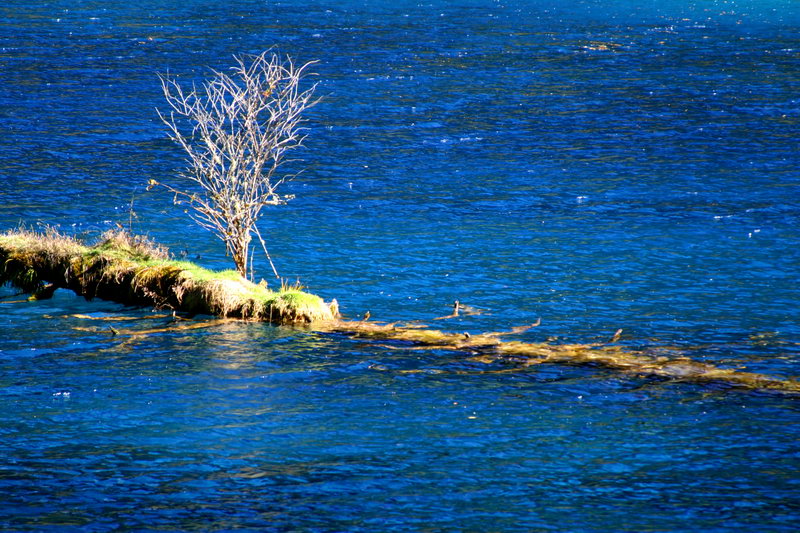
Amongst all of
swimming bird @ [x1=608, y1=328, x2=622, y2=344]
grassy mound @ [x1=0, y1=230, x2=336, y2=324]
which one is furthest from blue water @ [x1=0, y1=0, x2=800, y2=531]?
grassy mound @ [x1=0, y1=230, x2=336, y2=324]

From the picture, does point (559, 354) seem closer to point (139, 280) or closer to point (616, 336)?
point (616, 336)

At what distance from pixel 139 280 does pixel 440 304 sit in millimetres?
5660

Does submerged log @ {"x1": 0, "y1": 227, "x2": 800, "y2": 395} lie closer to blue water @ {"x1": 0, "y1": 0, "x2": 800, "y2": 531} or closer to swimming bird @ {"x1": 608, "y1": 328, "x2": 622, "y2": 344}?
swimming bird @ {"x1": 608, "y1": 328, "x2": 622, "y2": 344}

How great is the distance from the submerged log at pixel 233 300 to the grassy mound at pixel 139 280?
18mm

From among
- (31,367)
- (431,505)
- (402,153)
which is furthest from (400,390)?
(402,153)

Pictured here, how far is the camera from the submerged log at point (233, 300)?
17.7 meters

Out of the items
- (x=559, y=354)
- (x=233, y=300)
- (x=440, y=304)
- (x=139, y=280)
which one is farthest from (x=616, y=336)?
(x=139, y=280)

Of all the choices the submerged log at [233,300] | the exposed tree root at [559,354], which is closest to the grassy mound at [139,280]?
the submerged log at [233,300]

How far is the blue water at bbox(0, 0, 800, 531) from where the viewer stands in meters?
13.5

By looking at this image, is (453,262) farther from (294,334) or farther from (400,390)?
(400,390)

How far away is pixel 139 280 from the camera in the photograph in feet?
68.9

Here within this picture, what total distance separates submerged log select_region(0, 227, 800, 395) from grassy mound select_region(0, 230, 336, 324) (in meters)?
0.02

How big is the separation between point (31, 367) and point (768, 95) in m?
35.3

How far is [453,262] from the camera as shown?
25078 millimetres
